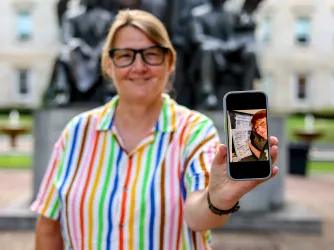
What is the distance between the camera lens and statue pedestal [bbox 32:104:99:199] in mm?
6027

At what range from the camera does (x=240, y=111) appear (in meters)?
1.47

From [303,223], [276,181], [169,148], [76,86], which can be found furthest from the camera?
[76,86]

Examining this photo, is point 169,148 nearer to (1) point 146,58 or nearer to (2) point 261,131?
(1) point 146,58

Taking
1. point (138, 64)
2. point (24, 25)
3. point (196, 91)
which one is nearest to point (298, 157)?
point (196, 91)

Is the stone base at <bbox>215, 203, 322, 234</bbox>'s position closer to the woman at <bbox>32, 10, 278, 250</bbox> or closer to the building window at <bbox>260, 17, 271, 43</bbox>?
the woman at <bbox>32, 10, 278, 250</bbox>

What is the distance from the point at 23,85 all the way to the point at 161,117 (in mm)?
33924

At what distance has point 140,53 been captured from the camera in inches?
75.0

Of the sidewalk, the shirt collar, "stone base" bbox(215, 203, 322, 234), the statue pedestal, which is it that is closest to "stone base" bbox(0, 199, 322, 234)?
"stone base" bbox(215, 203, 322, 234)

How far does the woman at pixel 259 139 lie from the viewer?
4.71ft

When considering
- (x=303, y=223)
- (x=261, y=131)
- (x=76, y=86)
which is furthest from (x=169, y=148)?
(x=76, y=86)

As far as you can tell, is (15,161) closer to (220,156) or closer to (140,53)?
(140,53)

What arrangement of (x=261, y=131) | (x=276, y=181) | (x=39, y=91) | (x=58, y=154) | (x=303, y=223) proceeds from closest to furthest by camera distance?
1. (x=261, y=131)
2. (x=58, y=154)
3. (x=303, y=223)
4. (x=276, y=181)
5. (x=39, y=91)

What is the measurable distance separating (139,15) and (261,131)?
69 centimetres

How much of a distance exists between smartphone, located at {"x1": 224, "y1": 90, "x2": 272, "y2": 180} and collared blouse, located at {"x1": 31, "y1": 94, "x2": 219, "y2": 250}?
0.31m
